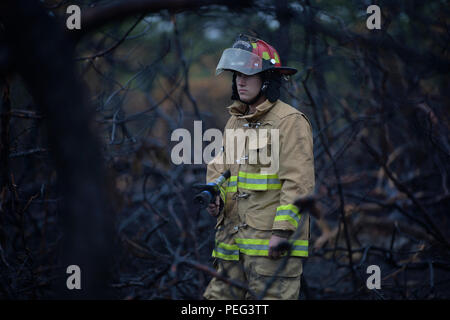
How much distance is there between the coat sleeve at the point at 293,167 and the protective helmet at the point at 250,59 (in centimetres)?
40

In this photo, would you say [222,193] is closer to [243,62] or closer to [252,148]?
[252,148]

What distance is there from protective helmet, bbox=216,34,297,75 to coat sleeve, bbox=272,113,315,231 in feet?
1.33

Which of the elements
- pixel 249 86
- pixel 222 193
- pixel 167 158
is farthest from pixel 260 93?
pixel 167 158

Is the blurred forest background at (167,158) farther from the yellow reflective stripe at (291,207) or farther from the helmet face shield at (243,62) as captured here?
the helmet face shield at (243,62)

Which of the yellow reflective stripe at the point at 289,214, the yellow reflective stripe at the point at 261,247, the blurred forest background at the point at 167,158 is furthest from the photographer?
the yellow reflective stripe at the point at 261,247

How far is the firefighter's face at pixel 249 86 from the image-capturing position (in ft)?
9.55

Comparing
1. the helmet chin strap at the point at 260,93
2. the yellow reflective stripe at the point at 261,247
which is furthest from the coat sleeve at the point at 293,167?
the helmet chin strap at the point at 260,93

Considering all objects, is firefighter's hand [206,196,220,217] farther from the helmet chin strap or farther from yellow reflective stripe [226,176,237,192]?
the helmet chin strap

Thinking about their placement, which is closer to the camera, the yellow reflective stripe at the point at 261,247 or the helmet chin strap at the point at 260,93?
the yellow reflective stripe at the point at 261,247
